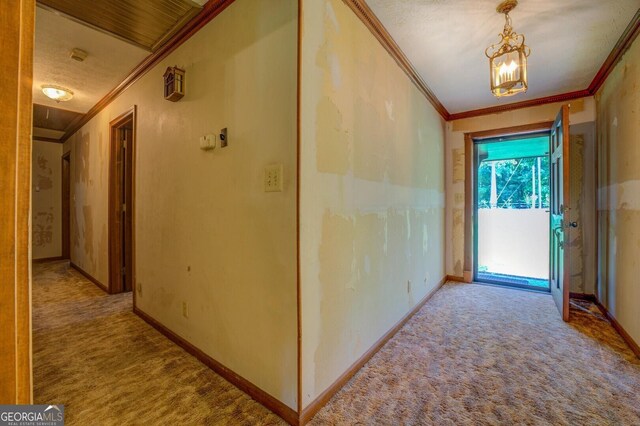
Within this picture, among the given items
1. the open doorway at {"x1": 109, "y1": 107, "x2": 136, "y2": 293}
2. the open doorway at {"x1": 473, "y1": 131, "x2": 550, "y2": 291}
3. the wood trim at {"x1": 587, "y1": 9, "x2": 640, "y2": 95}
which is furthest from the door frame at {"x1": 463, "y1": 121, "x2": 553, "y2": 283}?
the open doorway at {"x1": 109, "y1": 107, "x2": 136, "y2": 293}

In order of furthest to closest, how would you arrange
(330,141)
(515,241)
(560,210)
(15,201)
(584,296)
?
(515,241), (584,296), (560,210), (330,141), (15,201)

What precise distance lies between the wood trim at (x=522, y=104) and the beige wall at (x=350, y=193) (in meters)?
1.59

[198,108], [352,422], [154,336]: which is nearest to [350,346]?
[352,422]

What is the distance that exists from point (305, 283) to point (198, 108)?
Answer: 1.54 metres

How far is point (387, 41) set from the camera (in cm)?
227

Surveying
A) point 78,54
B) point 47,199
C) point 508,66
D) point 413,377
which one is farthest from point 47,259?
point 508,66

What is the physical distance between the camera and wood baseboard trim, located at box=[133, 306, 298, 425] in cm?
146

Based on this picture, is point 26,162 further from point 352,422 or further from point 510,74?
point 510,74

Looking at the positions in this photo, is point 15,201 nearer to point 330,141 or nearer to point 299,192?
point 299,192

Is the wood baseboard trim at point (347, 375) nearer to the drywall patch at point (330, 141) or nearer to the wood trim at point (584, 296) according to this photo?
the drywall patch at point (330, 141)

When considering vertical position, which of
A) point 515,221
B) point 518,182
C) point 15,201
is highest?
point 518,182

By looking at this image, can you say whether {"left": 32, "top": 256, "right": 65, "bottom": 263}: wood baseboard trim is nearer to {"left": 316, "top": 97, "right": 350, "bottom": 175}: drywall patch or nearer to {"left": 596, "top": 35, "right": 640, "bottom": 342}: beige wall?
{"left": 316, "top": 97, "right": 350, "bottom": 175}: drywall patch

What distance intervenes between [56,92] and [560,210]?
5731mm

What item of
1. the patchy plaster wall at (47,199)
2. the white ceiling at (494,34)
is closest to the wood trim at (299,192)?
the white ceiling at (494,34)
